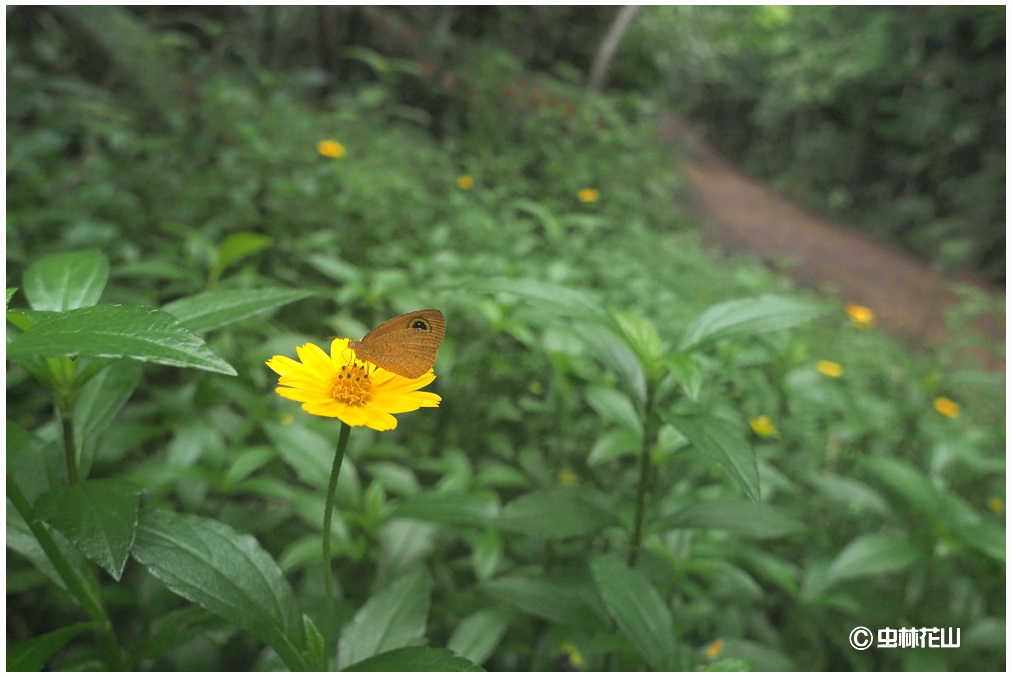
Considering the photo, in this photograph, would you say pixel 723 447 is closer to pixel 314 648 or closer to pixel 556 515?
pixel 556 515

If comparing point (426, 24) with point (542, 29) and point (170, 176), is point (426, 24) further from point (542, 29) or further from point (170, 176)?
point (170, 176)

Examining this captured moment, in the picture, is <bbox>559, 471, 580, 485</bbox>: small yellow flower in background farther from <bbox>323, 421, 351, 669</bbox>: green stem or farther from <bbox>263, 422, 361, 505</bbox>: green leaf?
<bbox>323, 421, 351, 669</bbox>: green stem

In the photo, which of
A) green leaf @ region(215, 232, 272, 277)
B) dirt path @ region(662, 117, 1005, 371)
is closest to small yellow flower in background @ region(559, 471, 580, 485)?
green leaf @ region(215, 232, 272, 277)

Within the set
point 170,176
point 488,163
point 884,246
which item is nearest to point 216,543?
point 170,176

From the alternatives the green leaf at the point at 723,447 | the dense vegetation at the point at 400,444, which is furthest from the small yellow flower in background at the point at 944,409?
the green leaf at the point at 723,447

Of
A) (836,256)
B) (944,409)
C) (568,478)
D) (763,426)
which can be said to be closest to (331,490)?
(568,478)

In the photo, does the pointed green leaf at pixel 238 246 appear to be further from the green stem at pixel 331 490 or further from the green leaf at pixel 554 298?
the green stem at pixel 331 490
